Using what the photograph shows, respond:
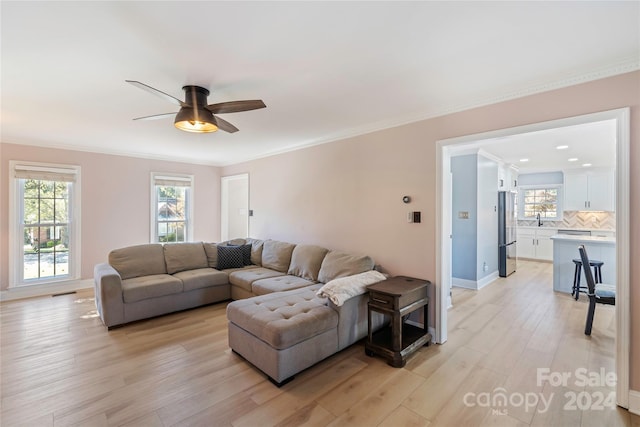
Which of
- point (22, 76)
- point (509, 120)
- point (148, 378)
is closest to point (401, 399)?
point (148, 378)

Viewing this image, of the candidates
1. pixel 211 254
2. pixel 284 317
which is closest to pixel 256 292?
pixel 284 317

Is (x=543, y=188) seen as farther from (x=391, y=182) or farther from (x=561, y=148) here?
(x=391, y=182)

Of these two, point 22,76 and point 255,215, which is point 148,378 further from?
point 255,215

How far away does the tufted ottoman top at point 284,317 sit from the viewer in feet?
7.61

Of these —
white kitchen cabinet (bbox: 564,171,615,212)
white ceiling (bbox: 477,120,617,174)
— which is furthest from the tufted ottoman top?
white kitchen cabinet (bbox: 564,171,615,212)

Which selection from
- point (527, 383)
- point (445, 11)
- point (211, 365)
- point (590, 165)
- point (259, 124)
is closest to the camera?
point (445, 11)

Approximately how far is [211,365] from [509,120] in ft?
11.6

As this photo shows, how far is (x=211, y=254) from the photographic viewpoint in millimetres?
4801

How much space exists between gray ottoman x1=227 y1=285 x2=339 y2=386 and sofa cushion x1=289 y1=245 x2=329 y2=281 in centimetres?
98

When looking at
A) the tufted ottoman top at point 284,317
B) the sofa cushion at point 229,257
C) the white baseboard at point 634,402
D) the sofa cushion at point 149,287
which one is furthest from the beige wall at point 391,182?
the sofa cushion at point 149,287

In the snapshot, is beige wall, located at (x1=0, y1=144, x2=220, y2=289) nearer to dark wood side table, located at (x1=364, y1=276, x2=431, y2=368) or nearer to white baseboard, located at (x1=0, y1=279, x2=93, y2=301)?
white baseboard, located at (x1=0, y1=279, x2=93, y2=301)

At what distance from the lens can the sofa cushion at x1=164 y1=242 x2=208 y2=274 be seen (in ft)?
14.4

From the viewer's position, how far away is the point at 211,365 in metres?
2.61

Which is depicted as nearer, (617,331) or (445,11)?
(445,11)
